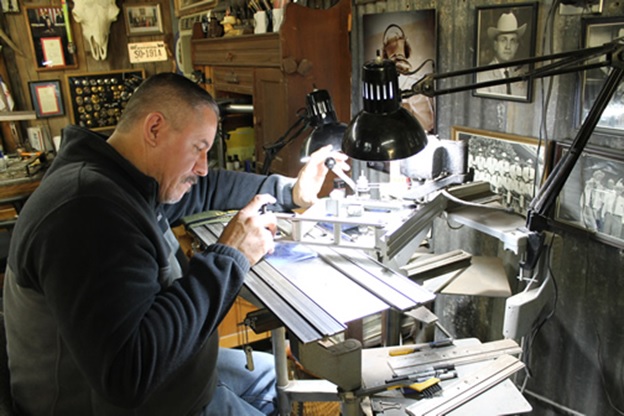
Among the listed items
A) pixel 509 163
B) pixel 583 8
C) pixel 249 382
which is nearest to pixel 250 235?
pixel 249 382

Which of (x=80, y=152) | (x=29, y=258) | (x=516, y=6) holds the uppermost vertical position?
(x=516, y=6)

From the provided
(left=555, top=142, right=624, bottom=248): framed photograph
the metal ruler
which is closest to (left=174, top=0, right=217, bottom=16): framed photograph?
(left=555, top=142, right=624, bottom=248): framed photograph

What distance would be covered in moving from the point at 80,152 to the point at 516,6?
128cm

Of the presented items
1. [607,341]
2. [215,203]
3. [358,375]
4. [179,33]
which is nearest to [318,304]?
[358,375]

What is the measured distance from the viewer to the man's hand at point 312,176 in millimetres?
1662

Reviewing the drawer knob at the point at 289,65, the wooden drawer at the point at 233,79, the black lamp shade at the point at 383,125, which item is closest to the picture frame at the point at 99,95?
the wooden drawer at the point at 233,79

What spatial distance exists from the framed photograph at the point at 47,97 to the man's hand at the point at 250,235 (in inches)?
113

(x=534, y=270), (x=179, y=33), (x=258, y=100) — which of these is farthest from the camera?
(x=179, y=33)

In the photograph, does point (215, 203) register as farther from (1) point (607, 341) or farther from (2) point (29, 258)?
(1) point (607, 341)

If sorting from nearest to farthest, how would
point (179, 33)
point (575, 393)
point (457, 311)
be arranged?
point (575, 393)
point (457, 311)
point (179, 33)

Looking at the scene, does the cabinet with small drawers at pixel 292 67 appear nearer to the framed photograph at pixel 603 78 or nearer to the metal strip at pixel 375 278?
the metal strip at pixel 375 278

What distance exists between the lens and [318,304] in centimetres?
113

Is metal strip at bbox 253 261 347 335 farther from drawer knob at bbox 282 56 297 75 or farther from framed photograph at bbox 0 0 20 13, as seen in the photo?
framed photograph at bbox 0 0 20 13

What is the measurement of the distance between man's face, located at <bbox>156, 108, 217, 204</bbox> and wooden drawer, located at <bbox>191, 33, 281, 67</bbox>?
0.96m
